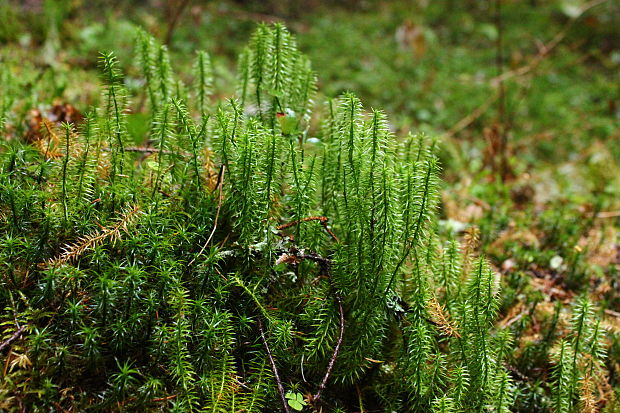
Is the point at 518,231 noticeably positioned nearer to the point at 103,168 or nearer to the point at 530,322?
the point at 530,322

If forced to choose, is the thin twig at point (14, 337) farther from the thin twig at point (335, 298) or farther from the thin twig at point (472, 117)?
the thin twig at point (472, 117)

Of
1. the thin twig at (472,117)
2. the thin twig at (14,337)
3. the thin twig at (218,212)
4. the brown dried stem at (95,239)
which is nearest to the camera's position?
the thin twig at (14,337)

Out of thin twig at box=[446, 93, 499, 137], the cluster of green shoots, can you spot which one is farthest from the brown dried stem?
thin twig at box=[446, 93, 499, 137]

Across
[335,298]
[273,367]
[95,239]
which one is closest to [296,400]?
[273,367]

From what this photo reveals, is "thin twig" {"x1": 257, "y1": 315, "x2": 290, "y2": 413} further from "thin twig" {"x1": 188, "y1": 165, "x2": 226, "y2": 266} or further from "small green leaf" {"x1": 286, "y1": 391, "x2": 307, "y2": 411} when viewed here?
"thin twig" {"x1": 188, "y1": 165, "x2": 226, "y2": 266}

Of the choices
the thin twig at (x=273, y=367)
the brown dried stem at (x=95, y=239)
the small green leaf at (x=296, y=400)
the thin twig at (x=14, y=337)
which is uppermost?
the brown dried stem at (x=95, y=239)

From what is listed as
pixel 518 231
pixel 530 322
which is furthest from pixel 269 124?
pixel 518 231

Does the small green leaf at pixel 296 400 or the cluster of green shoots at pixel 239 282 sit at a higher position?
the cluster of green shoots at pixel 239 282

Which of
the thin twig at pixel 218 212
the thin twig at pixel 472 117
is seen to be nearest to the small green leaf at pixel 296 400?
the thin twig at pixel 218 212
